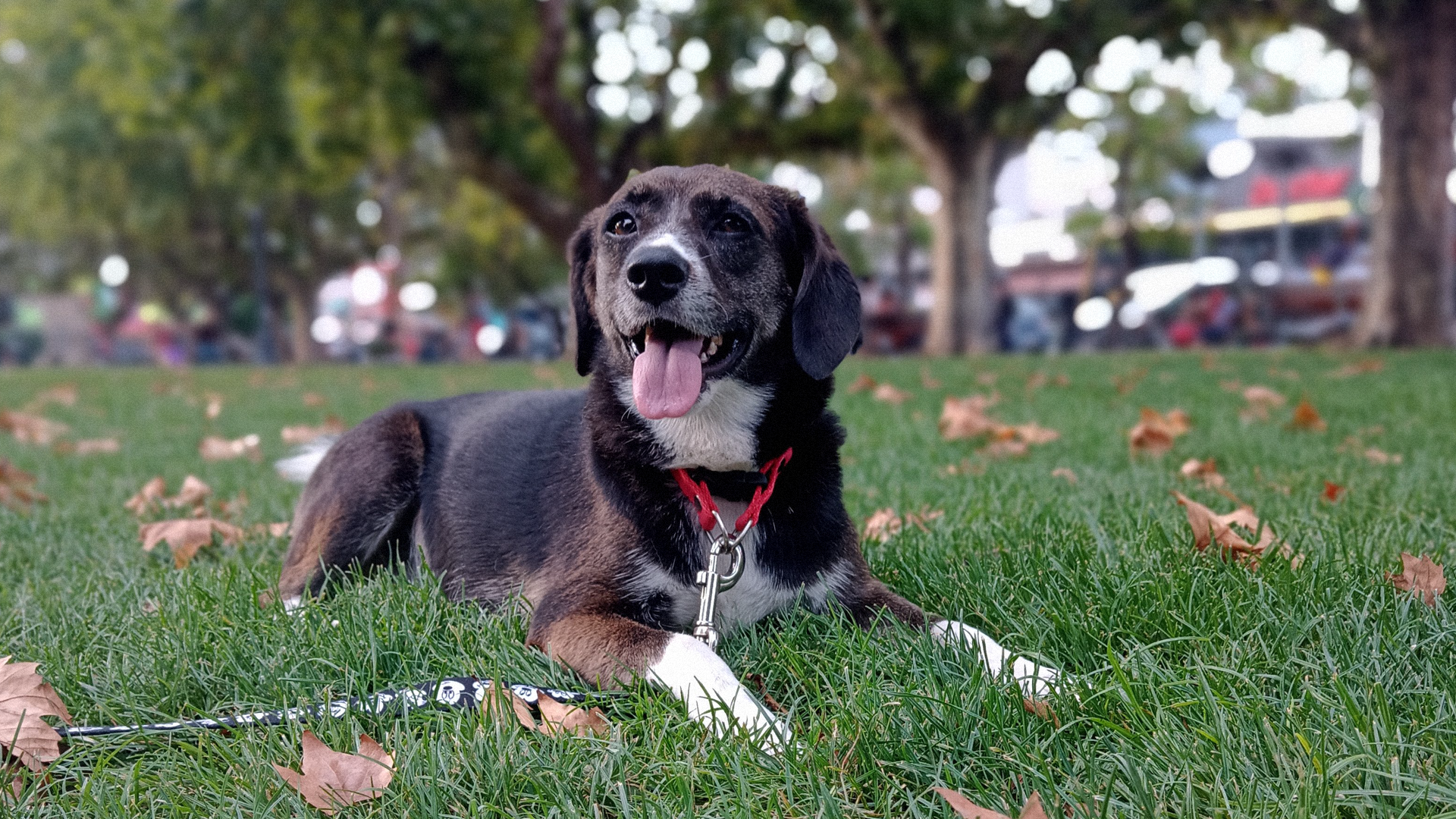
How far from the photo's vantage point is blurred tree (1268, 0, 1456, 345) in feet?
56.4

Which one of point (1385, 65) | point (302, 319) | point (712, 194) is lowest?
point (302, 319)

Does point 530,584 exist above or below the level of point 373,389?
above

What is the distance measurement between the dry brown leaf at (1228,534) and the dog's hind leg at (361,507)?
8.26ft

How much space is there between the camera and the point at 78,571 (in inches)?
152

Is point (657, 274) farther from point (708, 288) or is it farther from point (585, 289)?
point (585, 289)

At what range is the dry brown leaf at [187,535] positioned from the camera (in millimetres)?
4086

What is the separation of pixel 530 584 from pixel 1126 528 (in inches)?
77.6

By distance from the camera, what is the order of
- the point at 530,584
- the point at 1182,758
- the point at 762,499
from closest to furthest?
1. the point at 1182,758
2. the point at 762,499
3. the point at 530,584

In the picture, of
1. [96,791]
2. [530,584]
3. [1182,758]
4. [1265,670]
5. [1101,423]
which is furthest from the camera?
[1101,423]

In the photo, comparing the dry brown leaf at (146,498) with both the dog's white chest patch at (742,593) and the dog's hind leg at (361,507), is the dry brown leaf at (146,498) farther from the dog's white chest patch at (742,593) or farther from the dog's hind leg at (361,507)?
the dog's white chest patch at (742,593)

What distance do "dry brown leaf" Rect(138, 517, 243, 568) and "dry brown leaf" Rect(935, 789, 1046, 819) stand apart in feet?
10.2

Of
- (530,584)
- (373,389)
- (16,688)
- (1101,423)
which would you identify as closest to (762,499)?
(530,584)

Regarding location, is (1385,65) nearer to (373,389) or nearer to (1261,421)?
(1261,421)

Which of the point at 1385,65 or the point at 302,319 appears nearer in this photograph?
the point at 1385,65
